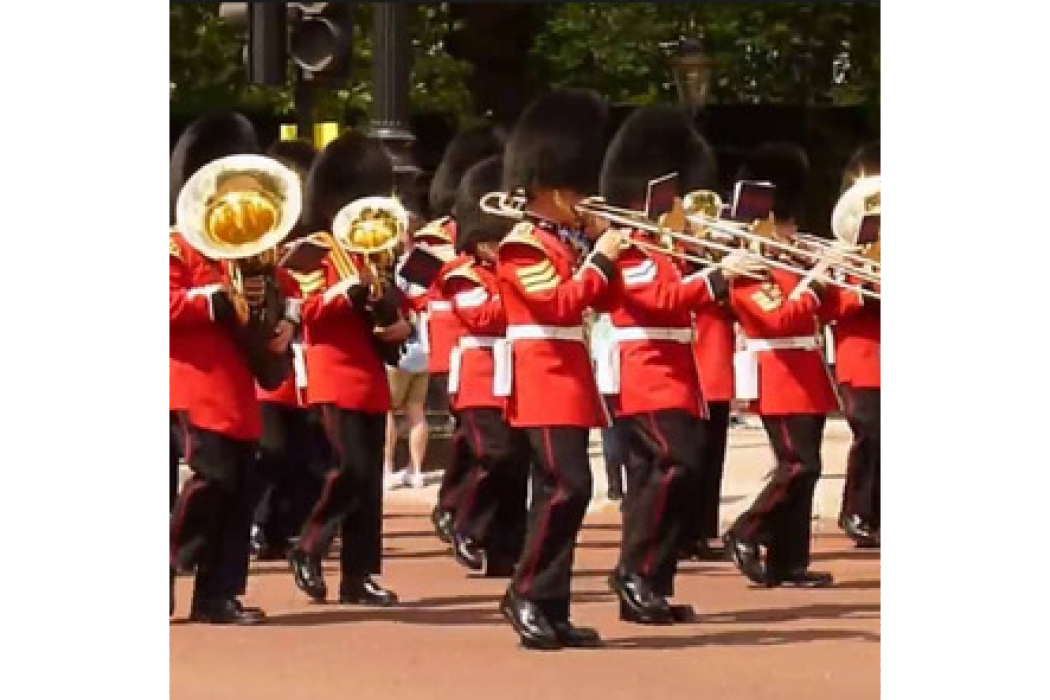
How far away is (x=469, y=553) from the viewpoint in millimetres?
11453

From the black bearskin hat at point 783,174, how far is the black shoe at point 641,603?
2043 millimetres

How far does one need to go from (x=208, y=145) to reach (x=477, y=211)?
70.0 inches

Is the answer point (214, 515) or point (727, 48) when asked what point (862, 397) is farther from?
point (727, 48)

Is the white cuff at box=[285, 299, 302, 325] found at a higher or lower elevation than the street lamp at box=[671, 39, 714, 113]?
lower

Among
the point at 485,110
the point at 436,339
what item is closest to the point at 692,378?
the point at 436,339

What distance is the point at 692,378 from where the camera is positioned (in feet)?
31.7

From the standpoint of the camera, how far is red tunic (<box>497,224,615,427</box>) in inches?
345

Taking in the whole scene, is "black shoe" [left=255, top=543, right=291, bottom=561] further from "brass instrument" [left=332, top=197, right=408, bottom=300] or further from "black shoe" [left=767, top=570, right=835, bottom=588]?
"black shoe" [left=767, top=570, right=835, bottom=588]

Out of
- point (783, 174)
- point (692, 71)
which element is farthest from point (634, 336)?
point (692, 71)

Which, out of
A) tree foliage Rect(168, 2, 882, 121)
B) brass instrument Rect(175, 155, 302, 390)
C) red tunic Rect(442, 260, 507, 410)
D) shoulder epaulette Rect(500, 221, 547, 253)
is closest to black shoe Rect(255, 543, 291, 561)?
red tunic Rect(442, 260, 507, 410)

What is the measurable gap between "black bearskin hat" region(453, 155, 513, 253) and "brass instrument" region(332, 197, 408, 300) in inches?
28.5

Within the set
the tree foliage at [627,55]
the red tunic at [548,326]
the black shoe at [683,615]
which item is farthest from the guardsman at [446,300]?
the tree foliage at [627,55]

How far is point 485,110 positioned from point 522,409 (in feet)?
51.0
